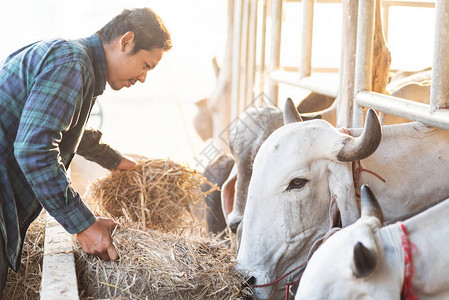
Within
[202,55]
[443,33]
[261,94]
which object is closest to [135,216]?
[443,33]

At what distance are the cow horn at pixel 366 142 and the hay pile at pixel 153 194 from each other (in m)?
1.23

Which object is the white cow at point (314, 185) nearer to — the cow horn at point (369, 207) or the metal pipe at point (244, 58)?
the cow horn at point (369, 207)

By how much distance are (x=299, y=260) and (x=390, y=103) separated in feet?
2.65

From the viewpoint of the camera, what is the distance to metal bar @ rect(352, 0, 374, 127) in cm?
283

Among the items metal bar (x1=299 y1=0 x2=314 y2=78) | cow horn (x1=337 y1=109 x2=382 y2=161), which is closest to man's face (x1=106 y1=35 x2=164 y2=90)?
cow horn (x1=337 y1=109 x2=382 y2=161)

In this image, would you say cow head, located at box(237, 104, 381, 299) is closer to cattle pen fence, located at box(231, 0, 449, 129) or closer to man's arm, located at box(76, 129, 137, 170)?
cattle pen fence, located at box(231, 0, 449, 129)

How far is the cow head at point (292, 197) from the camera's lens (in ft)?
7.33

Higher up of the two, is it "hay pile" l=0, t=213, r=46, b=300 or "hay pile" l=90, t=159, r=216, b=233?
"hay pile" l=90, t=159, r=216, b=233

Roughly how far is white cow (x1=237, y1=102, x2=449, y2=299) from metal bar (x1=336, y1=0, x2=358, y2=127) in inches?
27.8

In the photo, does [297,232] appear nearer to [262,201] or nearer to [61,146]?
[262,201]

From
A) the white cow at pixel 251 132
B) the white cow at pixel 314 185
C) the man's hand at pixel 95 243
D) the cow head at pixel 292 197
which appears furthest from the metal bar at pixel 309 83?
the man's hand at pixel 95 243

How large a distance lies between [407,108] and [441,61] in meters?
0.25

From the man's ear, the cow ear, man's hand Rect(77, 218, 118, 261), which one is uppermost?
the man's ear

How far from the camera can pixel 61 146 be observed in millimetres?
2373
